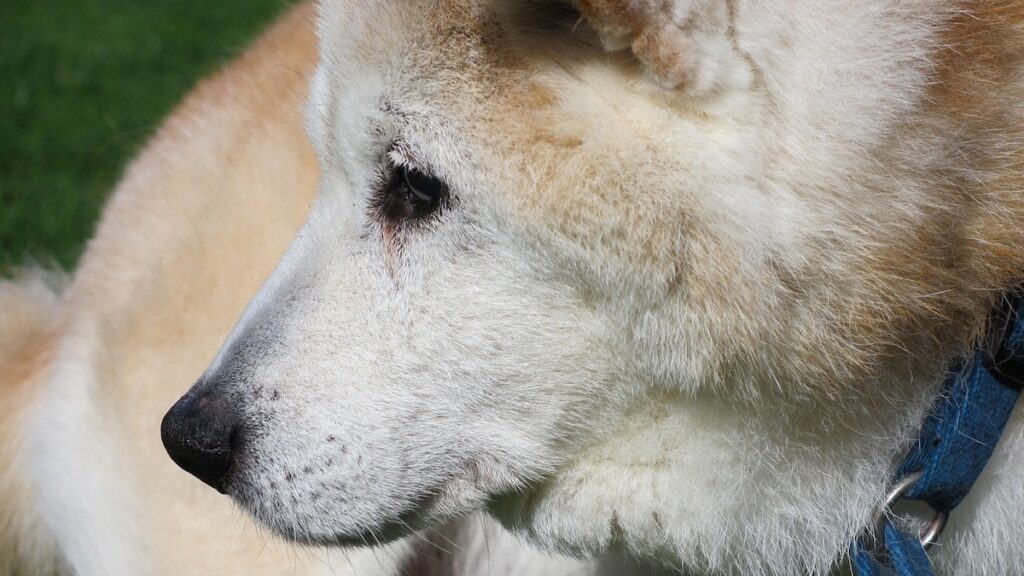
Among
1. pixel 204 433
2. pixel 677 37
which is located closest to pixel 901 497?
pixel 677 37

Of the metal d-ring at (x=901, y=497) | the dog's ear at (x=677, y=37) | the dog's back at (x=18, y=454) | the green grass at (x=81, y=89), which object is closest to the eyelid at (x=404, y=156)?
the dog's ear at (x=677, y=37)

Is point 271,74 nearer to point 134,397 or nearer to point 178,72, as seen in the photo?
point 134,397

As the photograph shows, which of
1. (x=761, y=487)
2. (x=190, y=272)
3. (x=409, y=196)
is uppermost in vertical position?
(x=409, y=196)

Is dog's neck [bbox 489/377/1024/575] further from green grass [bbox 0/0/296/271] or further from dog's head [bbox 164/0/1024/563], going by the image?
green grass [bbox 0/0/296/271]

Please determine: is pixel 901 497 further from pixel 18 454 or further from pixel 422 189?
pixel 18 454

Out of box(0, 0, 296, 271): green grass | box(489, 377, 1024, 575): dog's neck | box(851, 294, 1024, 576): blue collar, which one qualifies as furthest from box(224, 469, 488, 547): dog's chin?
box(0, 0, 296, 271): green grass

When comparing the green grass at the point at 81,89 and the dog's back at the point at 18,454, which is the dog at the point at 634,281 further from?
the green grass at the point at 81,89
